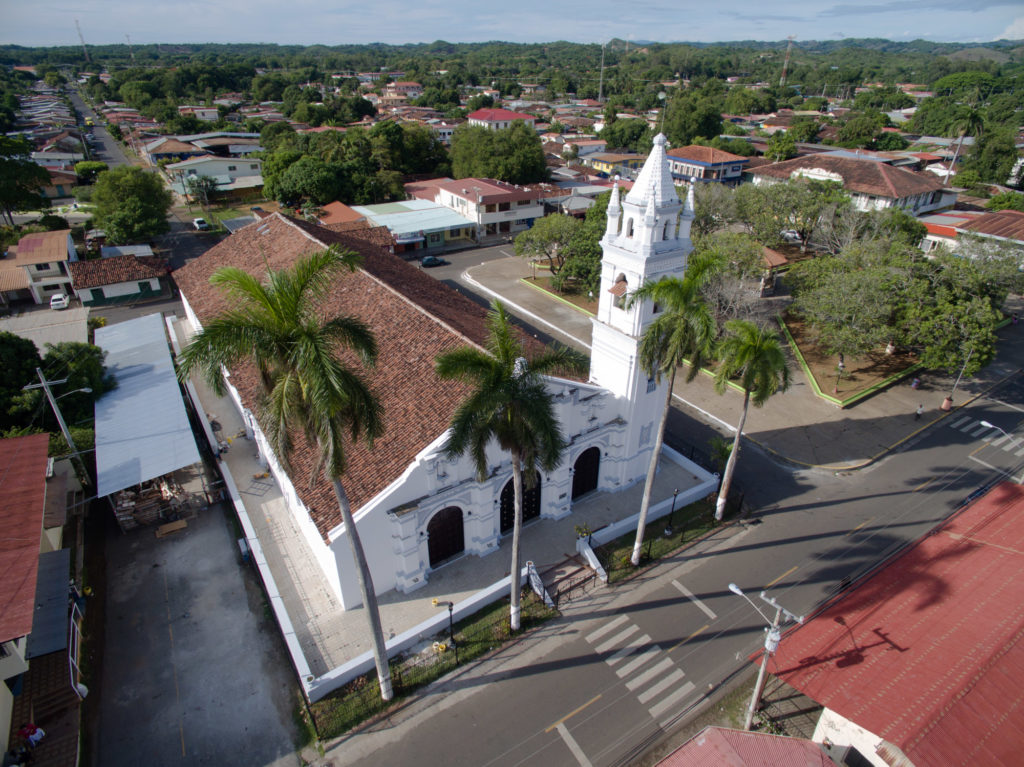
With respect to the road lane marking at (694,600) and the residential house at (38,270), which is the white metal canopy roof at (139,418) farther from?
the road lane marking at (694,600)

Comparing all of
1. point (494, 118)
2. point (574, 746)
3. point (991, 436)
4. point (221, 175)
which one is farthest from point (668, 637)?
point (494, 118)

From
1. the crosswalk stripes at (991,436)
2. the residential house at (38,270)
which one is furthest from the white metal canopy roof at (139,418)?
the crosswalk stripes at (991,436)

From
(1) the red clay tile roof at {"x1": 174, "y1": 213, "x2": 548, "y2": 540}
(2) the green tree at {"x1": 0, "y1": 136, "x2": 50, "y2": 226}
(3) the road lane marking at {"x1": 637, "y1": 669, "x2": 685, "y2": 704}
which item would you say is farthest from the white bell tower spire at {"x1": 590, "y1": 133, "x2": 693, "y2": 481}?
(2) the green tree at {"x1": 0, "y1": 136, "x2": 50, "y2": 226}

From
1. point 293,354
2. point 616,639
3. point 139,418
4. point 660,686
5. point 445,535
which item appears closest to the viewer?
point 293,354

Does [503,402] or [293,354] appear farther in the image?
[503,402]

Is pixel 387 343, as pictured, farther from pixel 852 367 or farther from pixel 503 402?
pixel 852 367

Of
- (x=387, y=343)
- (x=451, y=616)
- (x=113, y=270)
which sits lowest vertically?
(x=451, y=616)

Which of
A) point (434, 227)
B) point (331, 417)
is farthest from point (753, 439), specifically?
point (434, 227)
